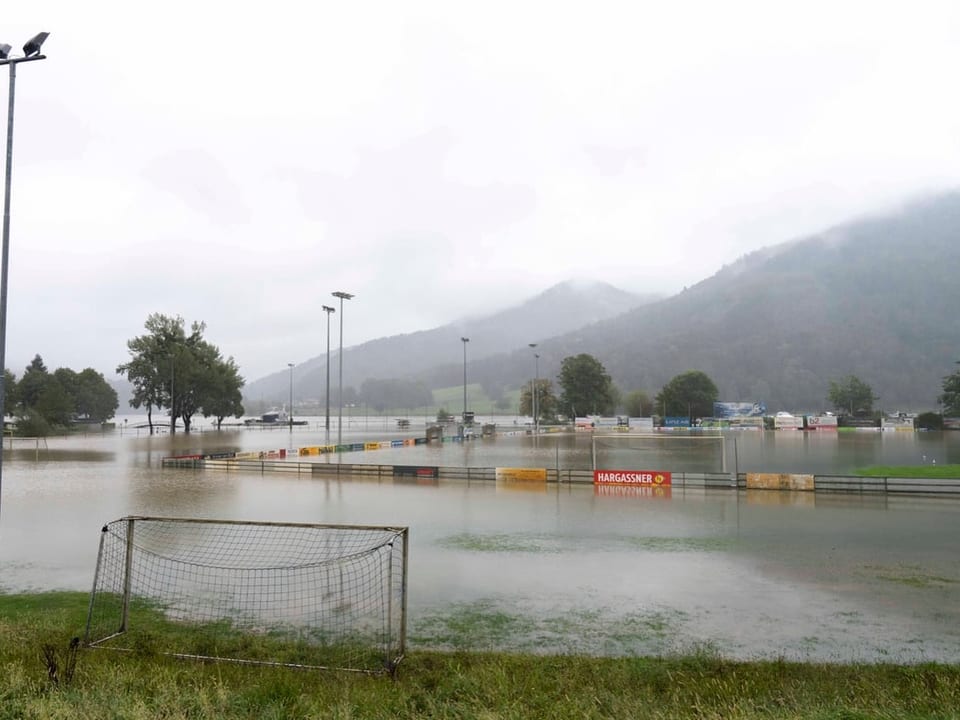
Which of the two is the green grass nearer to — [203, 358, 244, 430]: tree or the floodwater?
the floodwater

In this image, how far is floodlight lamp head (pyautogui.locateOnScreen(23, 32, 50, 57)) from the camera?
11.4 meters

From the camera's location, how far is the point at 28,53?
11562mm

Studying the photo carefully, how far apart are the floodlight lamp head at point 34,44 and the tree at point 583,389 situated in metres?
94.2

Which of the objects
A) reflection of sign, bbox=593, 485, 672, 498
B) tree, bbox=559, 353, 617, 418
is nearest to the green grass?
reflection of sign, bbox=593, 485, 672, 498

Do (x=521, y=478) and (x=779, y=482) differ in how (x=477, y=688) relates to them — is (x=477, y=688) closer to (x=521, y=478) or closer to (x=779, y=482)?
(x=779, y=482)

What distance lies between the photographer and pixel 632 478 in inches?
977

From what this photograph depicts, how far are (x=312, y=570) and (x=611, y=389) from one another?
99644 mm

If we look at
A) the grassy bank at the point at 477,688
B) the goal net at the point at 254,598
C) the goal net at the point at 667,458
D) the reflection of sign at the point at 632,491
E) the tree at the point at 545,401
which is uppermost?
the tree at the point at 545,401

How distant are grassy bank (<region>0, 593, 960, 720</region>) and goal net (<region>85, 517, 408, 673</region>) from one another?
63cm

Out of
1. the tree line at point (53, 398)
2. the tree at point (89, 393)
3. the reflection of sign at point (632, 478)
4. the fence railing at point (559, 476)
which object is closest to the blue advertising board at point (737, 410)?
the fence railing at point (559, 476)

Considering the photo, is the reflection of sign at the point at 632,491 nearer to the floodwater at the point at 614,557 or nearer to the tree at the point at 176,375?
the floodwater at the point at 614,557

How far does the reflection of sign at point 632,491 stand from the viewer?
73.2 ft

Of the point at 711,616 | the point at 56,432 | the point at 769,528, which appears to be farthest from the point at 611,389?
the point at 711,616

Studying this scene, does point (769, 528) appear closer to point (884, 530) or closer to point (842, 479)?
point (884, 530)
